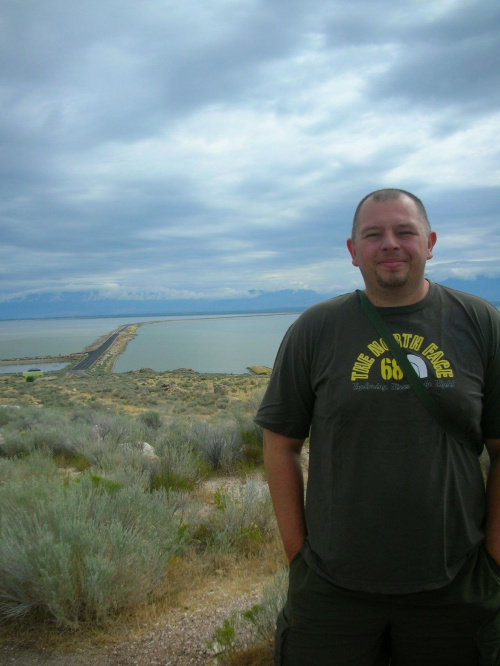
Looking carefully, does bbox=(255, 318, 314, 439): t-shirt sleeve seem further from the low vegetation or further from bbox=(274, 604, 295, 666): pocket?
the low vegetation

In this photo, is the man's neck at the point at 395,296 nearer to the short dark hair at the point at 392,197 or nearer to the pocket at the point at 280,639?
the short dark hair at the point at 392,197

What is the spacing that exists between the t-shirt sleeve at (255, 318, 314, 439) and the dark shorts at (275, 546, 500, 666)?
0.60 metres

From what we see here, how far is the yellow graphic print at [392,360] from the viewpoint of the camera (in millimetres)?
1824

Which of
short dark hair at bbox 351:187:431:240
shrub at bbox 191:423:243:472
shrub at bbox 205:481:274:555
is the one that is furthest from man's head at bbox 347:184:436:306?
shrub at bbox 191:423:243:472

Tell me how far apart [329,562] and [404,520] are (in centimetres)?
32

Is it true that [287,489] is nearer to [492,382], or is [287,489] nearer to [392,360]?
[392,360]

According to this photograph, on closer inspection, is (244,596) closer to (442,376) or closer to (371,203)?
(442,376)

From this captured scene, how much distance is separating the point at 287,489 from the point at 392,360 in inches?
27.5

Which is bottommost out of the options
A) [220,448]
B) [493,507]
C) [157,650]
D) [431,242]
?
[157,650]

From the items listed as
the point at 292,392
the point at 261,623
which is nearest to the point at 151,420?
the point at 261,623

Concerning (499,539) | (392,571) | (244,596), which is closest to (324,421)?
(392,571)

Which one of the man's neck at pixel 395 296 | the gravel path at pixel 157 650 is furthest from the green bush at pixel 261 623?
the man's neck at pixel 395 296

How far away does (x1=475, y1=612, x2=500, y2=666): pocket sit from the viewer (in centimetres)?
176

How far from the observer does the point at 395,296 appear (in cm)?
194
